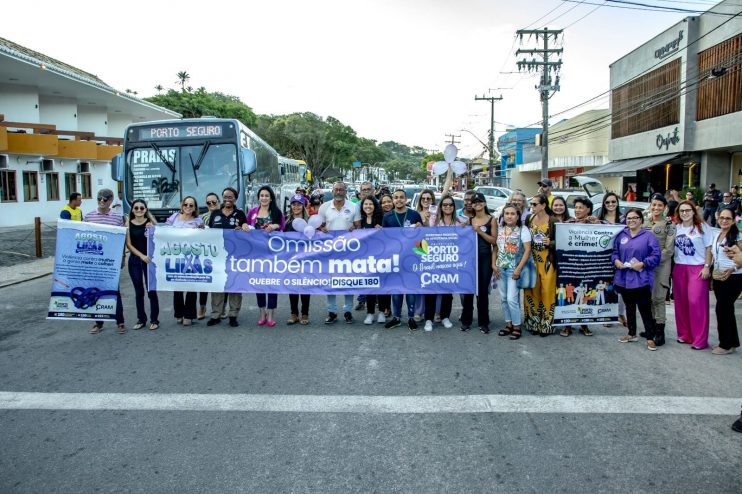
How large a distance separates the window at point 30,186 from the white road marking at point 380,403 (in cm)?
2557

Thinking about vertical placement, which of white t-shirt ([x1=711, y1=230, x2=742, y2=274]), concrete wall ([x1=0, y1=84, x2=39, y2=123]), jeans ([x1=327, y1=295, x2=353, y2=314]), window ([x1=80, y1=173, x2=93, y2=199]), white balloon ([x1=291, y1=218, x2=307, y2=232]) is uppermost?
concrete wall ([x1=0, y1=84, x2=39, y2=123])

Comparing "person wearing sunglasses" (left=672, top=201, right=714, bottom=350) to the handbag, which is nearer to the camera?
"person wearing sunglasses" (left=672, top=201, right=714, bottom=350)

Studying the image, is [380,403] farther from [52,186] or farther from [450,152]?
[52,186]

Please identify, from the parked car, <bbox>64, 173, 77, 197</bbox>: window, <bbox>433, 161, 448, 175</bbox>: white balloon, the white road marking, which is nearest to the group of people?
<bbox>433, 161, 448, 175</bbox>: white balloon

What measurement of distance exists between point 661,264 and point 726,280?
784mm

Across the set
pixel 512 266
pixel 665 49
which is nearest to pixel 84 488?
pixel 512 266

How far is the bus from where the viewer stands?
489 inches

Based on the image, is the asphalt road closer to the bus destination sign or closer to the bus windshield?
the bus windshield

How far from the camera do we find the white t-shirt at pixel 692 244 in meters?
6.90

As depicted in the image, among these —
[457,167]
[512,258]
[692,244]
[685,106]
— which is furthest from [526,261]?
[685,106]

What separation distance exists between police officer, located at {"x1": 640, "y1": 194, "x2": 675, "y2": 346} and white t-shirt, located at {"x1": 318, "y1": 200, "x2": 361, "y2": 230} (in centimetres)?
379

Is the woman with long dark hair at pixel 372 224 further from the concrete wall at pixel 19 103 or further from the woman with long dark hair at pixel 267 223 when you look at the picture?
the concrete wall at pixel 19 103

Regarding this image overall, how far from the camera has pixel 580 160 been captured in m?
43.1

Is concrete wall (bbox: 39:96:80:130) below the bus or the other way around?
the other way around
